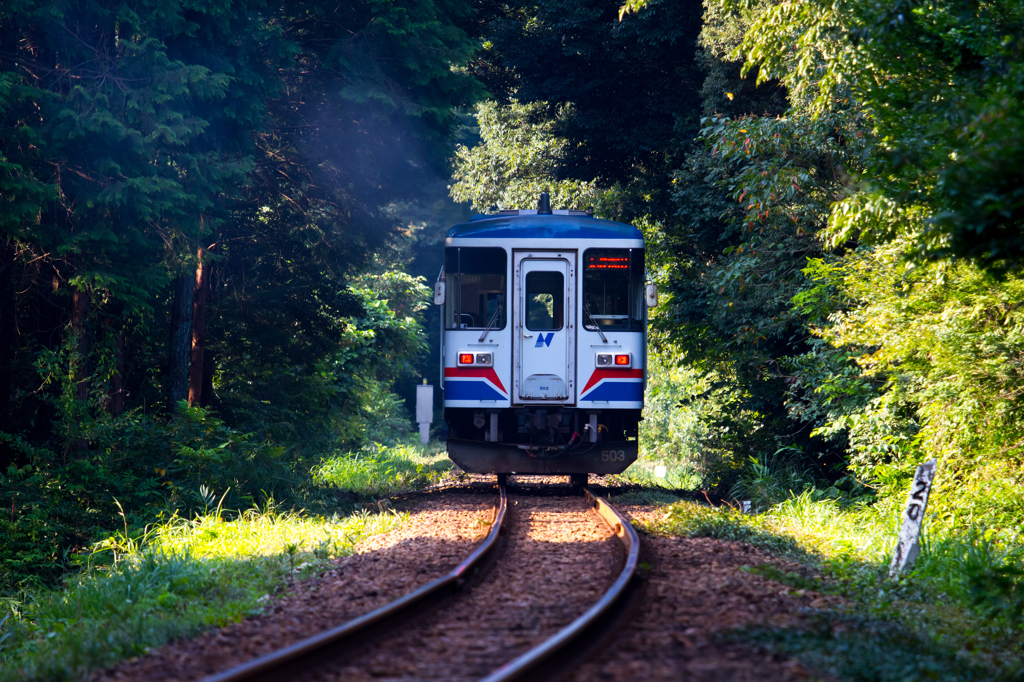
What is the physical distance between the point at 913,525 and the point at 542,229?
582 cm

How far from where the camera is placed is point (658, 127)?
16.6 metres

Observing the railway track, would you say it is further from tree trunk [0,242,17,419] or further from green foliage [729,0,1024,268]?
tree trunk [0,242,17,419]

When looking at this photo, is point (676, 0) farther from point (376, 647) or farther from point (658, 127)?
point (376, 647)

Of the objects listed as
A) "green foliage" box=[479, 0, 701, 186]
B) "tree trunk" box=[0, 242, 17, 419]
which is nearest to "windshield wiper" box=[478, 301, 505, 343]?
"tree trunk" box=[0, 242, 17, 419]

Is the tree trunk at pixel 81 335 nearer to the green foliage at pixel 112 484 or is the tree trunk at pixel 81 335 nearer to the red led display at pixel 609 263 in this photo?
the green foliage at pixel 112 484

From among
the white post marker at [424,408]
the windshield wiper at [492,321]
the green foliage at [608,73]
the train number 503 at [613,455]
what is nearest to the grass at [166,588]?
the windshield wiper at [492,321]

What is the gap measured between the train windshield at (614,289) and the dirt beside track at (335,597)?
3119mm

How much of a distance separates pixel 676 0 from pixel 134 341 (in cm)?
1085

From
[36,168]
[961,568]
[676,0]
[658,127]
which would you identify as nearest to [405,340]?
[658,127]

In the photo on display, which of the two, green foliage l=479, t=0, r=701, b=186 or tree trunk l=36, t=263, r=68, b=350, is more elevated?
green foliage l=479, t=0, r=701, b=186

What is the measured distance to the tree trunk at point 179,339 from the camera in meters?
12.9

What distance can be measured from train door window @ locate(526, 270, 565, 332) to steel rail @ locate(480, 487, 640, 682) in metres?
4.93

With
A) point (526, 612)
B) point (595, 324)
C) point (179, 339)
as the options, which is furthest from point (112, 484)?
point (526, 612)

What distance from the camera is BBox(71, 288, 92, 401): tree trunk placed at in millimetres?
10445
